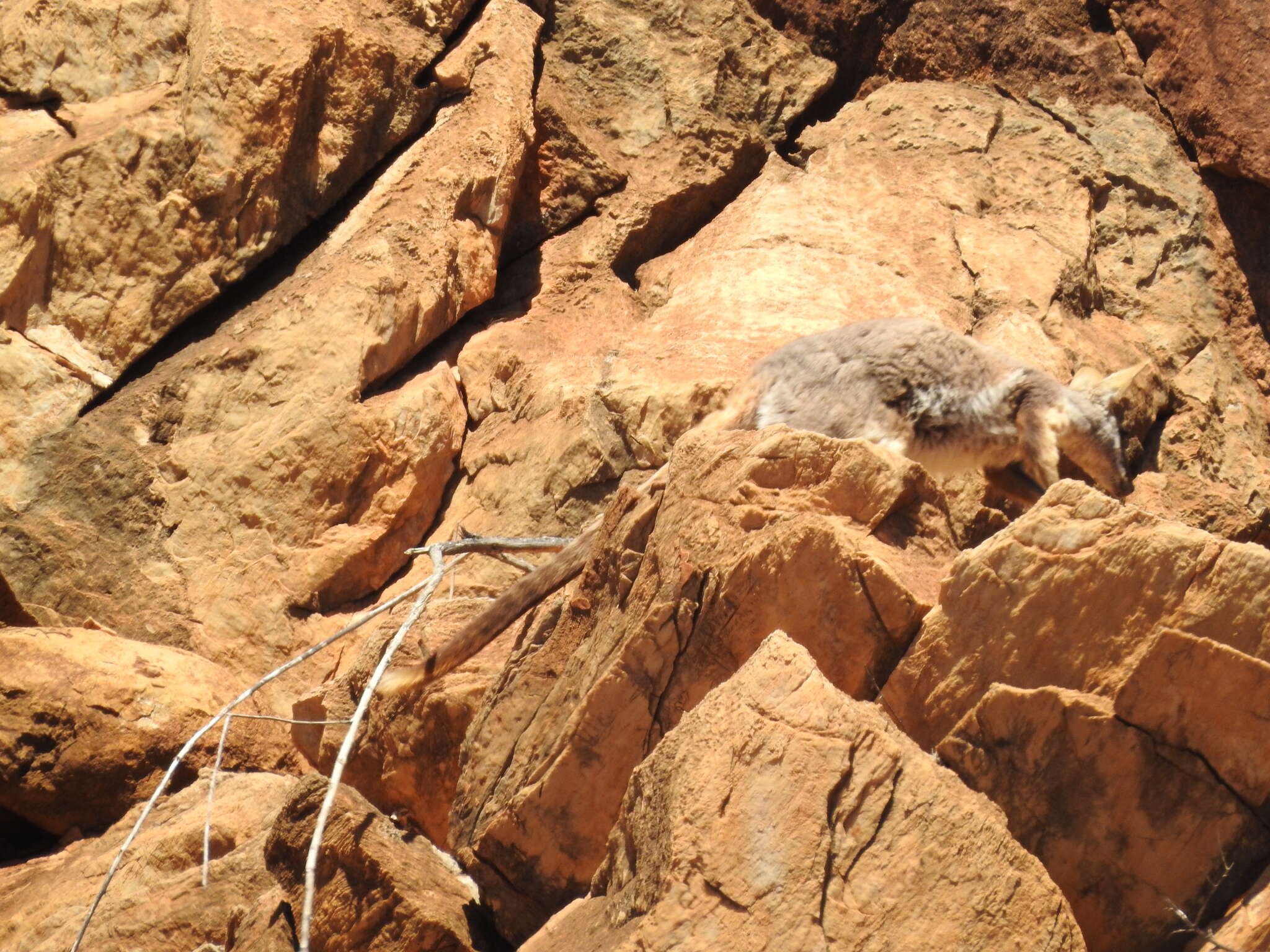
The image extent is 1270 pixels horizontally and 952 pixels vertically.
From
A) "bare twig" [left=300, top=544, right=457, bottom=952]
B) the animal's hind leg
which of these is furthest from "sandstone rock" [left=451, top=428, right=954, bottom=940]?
the animal's hind leg

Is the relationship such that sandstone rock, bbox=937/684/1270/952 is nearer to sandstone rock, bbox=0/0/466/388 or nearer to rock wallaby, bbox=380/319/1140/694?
rock wallaby, bbox=380/319/1140/694

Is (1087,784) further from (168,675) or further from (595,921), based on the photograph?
(168,675)

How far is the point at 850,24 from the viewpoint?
1005cm

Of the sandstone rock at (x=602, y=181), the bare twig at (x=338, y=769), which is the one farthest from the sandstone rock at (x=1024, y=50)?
the bare twig at (x=338, y=769)

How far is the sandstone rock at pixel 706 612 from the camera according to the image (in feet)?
14.6

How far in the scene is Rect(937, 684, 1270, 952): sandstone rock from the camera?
12.7 feet

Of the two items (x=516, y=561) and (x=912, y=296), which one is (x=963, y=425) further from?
(x=516, y=561)

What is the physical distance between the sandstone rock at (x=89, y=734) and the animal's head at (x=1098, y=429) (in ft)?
14.4

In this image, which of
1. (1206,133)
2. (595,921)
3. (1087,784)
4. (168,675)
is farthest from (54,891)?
(1206,133)

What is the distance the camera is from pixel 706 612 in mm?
4641

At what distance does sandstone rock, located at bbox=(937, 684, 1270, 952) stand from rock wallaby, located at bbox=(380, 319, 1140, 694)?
2272 mm

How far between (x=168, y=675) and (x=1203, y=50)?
7.93m

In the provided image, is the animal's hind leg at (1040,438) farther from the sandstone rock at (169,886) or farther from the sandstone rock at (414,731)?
the sandstone rock at (169,886)

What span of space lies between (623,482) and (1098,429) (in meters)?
2.32
